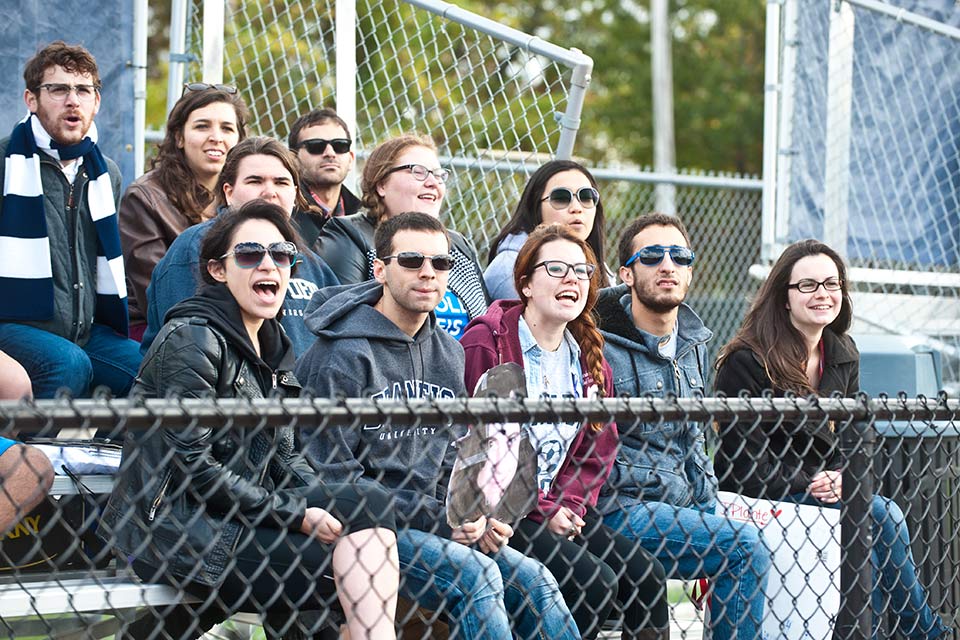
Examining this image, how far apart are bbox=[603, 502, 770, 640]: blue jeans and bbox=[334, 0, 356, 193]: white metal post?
7.86 feet

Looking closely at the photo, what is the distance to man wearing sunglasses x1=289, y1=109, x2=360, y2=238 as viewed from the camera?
17.9 feet

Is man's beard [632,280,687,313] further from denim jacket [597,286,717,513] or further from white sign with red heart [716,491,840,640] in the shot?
white sign with red heart [716,491,840,640]

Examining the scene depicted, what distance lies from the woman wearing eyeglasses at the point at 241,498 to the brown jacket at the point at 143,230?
4.34 ft

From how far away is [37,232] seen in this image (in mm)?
4762

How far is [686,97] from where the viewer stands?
97.8 ft

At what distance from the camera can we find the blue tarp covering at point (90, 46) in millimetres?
5734

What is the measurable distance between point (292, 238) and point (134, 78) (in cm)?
230

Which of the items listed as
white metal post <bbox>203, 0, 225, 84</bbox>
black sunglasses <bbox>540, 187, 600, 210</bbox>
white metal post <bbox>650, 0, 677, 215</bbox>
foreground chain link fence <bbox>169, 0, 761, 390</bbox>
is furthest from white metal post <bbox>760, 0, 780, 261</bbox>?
white metal post <bbox>650, 0, 677, 215</bbox>

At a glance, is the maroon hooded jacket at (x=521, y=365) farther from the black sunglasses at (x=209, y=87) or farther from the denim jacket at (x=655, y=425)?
the black sunglasses at (x=209, y=87)

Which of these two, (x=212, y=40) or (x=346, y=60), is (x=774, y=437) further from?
(x=212, y=40)

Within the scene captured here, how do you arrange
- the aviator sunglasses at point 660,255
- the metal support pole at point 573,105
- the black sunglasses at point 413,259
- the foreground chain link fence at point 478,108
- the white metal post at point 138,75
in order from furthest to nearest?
the white metal post at point 138,75
the foreground chain link fence at point 478,108
the metal support pole at point 573,105
the aviator sunglasses at point 660,255
the black sunglasses at point 413,259

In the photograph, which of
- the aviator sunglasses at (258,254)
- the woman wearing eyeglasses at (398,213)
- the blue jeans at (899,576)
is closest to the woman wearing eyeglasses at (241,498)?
the aviator sunglasses at (258,254)

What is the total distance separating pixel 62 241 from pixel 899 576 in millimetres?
3234

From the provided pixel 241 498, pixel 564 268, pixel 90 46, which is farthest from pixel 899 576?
pixel 90 46
